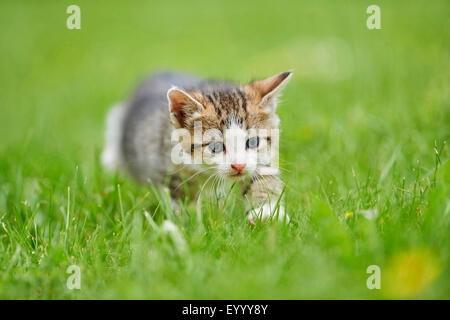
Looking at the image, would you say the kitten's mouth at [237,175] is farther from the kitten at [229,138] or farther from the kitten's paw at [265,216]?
the kitten's paw at [265,216]

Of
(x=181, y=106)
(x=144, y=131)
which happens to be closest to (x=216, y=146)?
(x=181, y=106)

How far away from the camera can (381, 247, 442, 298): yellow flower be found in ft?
5.39

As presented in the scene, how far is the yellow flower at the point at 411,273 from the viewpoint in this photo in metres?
1.64

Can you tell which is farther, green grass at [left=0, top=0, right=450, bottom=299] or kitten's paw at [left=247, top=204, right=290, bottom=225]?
kitten's paw at [left=247, top=204, right=290, bottom=225]

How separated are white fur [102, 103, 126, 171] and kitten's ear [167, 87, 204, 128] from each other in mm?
1713

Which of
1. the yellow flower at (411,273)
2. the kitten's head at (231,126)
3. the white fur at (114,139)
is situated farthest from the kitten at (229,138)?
the white fur at (114,139)

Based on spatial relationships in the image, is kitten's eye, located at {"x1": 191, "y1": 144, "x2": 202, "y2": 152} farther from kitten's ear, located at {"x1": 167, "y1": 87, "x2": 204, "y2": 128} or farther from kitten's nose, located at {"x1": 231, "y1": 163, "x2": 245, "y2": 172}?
kitten's nose, located at {"x1": 231, "y1": 163, "x2": 245, "y2": 172}

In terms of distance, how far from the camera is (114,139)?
443cm

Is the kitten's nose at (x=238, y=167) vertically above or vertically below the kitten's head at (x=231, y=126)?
below

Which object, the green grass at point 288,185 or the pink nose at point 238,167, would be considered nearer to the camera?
the green grass at point 288,185

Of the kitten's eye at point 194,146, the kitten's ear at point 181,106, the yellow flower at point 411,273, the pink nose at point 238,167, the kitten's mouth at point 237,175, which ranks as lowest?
the yellow flower at point 411,273

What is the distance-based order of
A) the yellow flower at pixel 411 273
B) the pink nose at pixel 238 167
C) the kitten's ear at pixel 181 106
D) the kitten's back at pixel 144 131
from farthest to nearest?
the kitten's back at pixel 144 131 → the kitten's ear at pixel 181 106 → the pink nose at pixel 238 167 → the yellow flower at pixel 411 273

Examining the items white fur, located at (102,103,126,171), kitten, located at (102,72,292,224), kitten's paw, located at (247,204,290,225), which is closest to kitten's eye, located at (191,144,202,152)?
kitten, located at (102,72,292,224)

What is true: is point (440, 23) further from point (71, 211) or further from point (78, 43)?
point (78, 43)
